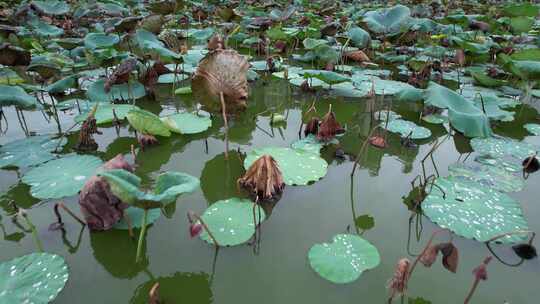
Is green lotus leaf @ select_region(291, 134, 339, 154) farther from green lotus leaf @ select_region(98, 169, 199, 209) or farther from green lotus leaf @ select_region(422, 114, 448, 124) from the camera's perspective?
green lotus leaf @ select_region(98, 169, 199, 209)

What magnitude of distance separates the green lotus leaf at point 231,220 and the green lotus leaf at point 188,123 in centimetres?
79

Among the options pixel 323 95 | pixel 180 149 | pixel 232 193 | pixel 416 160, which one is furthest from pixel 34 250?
pixel 323 95

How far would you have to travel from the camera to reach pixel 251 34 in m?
5.21

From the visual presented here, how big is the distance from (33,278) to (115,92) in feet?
6.06

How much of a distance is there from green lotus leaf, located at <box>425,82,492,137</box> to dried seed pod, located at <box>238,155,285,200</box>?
1.07 meters

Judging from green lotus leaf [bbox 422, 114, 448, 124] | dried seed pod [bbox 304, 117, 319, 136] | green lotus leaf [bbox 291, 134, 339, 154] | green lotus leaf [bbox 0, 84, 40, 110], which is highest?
green lotus leaf [bbox 0, 84, 40, 110]

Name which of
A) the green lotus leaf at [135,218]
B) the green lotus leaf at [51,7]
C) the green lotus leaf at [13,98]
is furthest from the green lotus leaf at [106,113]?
the green lotus leaf at [51,7]

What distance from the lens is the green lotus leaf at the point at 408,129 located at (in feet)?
7.39

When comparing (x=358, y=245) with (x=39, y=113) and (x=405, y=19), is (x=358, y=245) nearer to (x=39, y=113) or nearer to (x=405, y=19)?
(x=39, y=113)

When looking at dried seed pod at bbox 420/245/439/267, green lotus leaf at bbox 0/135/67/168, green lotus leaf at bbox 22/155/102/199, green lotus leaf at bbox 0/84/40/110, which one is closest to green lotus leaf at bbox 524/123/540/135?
dried seed pod at bbox 420/245/439/267

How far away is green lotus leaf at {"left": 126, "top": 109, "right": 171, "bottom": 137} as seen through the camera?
1832 mm

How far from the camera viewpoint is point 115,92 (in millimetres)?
2707

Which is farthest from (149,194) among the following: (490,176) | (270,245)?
(490,176)

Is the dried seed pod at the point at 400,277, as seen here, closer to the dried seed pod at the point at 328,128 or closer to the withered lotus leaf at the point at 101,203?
the withered lotus leaf at the point at 101,203
